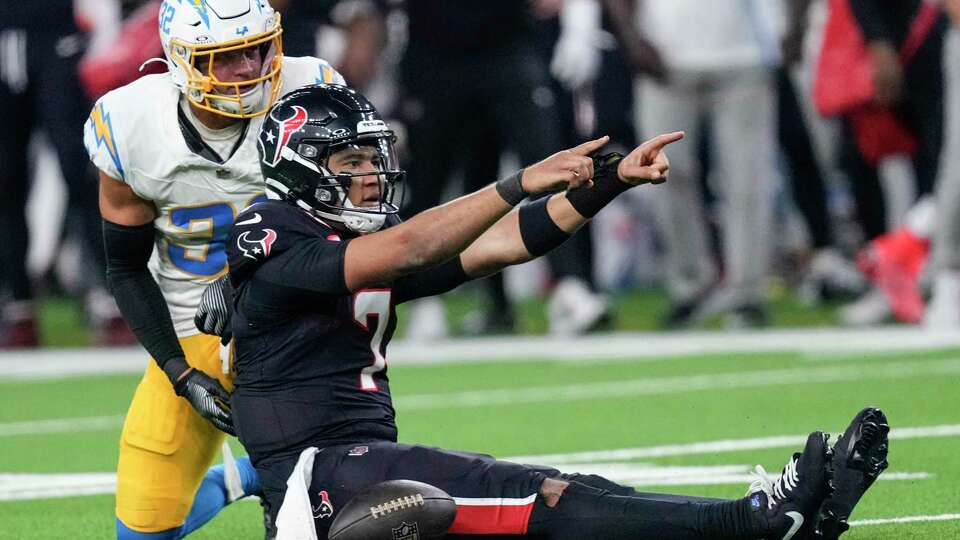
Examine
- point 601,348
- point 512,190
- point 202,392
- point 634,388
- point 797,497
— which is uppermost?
point 512,190

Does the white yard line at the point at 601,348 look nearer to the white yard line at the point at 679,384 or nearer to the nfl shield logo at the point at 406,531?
the white yard line at the point at 679,384

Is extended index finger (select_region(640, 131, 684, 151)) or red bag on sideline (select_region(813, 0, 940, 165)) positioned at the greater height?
extended index finger (select_region(640, 131, 684, 151))

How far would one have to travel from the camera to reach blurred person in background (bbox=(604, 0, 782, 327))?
970cm

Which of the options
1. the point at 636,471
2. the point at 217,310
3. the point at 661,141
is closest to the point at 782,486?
the point at 661,141

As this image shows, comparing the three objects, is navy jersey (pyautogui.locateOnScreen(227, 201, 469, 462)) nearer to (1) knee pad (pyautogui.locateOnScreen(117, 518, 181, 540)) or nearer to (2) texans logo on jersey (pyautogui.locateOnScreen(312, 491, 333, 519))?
(2) texans logo on jersey (pyautogui.locateOnScreen(312, 491, 333, 519))

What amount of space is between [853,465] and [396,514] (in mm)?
984

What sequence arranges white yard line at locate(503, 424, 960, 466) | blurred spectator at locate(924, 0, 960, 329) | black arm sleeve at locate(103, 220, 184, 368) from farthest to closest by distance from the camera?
blurred spectator at locate(924, 0, 960, 329), white yard line at locate(503, 424, 960, 466), black arm sleeve at locate(103, 220, 184, 368)

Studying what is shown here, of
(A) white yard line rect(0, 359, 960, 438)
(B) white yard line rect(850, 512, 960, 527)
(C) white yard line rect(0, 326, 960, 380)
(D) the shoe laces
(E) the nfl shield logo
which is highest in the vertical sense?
(D) the shoe laces

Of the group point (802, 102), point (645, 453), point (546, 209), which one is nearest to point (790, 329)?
point (802, 102)

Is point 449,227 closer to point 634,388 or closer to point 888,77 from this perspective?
point 634,388

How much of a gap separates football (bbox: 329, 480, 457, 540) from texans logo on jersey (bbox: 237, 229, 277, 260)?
605mm

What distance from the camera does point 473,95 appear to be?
9.71 metres

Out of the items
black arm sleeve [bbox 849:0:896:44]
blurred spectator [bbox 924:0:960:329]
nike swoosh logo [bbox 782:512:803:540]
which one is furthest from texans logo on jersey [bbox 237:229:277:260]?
black arm sleeve [bbox 849:0:896:44]

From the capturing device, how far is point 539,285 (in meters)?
13.6
